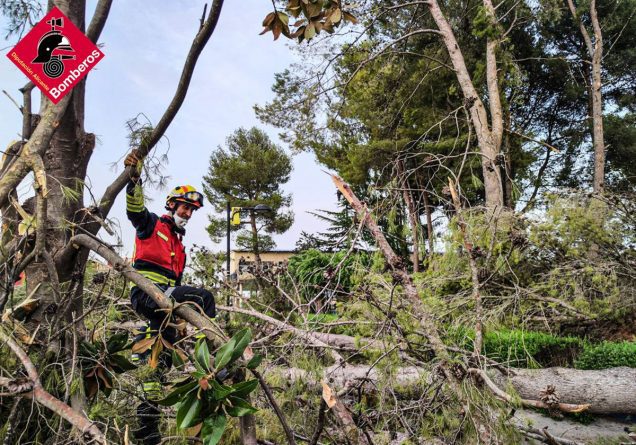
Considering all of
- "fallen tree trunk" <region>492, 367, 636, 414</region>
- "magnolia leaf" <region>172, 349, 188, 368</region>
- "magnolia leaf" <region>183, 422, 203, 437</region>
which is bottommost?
"fallen tree trunk" <region>492, 367, 636, 414</region>

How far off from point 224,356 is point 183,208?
8.48 feet

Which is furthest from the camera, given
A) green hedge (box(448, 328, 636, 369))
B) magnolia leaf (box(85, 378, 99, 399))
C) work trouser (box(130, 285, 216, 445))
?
green hedge (box(448, 328, 636, 369))

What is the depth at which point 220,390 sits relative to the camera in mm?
1236

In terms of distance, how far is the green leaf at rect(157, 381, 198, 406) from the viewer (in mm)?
1272

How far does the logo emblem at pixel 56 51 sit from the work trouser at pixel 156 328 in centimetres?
114

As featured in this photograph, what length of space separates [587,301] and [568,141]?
61.1ft

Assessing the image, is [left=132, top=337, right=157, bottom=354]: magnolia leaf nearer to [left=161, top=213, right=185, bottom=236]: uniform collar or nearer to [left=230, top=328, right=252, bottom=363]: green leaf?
[left=230, top=328, right=252, bottom=363]: green leaf

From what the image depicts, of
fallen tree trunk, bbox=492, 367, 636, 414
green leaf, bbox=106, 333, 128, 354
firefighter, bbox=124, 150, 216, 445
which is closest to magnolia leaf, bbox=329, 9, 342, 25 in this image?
green leaf, bbox=106, 333, 128, 354

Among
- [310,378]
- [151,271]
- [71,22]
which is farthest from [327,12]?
[151,271]

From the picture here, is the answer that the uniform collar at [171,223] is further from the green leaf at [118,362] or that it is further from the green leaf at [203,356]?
the green leaf at [203,356]

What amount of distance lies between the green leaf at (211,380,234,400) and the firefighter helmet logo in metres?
1.41

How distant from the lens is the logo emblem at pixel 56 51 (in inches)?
70.4

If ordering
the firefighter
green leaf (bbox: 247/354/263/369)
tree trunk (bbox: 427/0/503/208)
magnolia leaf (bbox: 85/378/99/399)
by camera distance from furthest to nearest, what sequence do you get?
tree trunk (bbox: 427/0/503/208) → the firefighter → magnolia leaf (bbox: 85/378/99/399) → green leaf (bbox: 247/354/263/369)

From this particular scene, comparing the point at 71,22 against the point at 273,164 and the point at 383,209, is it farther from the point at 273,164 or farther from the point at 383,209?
the point at 273,164
